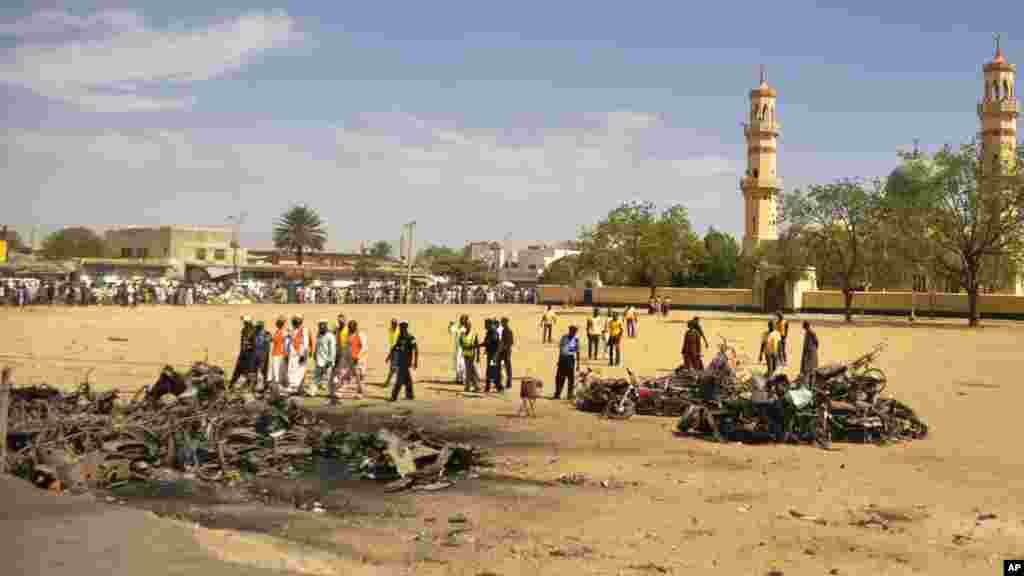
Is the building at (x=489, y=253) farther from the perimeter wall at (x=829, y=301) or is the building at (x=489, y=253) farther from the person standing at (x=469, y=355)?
the person standing at (x=469, y=355)

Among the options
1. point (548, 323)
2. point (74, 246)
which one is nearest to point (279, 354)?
point (548, 323)

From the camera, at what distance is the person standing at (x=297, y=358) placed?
18.0m

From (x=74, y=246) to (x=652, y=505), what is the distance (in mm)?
113891

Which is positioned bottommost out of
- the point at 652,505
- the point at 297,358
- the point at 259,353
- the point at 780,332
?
the point at 652,505

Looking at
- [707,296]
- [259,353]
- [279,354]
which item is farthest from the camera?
[707,296]

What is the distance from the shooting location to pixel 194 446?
11.2 meters

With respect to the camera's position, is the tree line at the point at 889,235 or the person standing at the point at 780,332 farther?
the tree line at the point at 889,235

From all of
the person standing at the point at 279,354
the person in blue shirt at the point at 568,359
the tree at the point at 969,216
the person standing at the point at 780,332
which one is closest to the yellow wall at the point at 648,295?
the tree at the point at 969,216

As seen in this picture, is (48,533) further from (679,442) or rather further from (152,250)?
(152,250)

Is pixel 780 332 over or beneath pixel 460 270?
beneath

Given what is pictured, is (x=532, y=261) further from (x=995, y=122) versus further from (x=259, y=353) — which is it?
(x=259, y=353)

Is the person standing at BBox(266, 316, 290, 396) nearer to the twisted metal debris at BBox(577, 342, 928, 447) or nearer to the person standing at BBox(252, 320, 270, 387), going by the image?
the person standing at BBox(252, 320, 270, 387)

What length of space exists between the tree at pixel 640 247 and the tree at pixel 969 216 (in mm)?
19942

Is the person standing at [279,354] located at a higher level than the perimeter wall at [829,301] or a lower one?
lower
